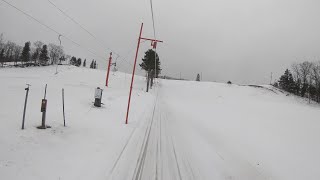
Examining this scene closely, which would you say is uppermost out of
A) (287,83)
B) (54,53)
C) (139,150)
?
(54,53)

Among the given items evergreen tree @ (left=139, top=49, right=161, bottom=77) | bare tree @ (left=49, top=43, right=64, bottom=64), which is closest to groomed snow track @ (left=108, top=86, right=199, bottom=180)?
evergreen tree @ (left=139, top=49, right=161, bottom=77)

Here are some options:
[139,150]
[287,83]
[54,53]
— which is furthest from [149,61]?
[54,53]

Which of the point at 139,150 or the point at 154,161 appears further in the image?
the point at 139,150

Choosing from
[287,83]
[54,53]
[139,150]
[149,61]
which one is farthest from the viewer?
[54,53]

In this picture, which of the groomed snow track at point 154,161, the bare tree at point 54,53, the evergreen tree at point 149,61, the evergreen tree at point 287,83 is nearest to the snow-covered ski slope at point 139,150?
the groomed snow track at point 154,161

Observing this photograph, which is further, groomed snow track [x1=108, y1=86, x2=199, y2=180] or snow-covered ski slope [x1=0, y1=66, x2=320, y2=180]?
groomed snow track [x1=108, y1=86, x2=199, y2=180]

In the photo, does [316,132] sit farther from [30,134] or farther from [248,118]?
[30,134]

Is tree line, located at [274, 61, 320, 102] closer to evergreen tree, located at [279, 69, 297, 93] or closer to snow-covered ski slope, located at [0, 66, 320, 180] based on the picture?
evergreen tree, located at [279, 69, 297, 93]

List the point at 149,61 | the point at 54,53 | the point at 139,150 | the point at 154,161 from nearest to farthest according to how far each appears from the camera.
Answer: the point at 154,161 < the point at 139,150 < the point at 149,61 < the point at 54,53

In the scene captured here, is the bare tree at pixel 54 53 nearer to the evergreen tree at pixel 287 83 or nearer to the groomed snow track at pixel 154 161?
the evergreen tree at pixel 287 83

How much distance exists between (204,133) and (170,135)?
2984 mm

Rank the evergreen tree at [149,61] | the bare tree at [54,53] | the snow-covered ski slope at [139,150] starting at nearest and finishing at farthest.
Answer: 1. the snow-covered ski slope at [139,150]
2. the evergreen tree at [149,61]
3. the bare tree at [54,53]

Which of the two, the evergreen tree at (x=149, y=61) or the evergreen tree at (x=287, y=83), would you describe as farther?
the evergreen tree at (x=287, y=83)

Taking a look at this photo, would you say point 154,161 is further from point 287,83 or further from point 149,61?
point 287,83
